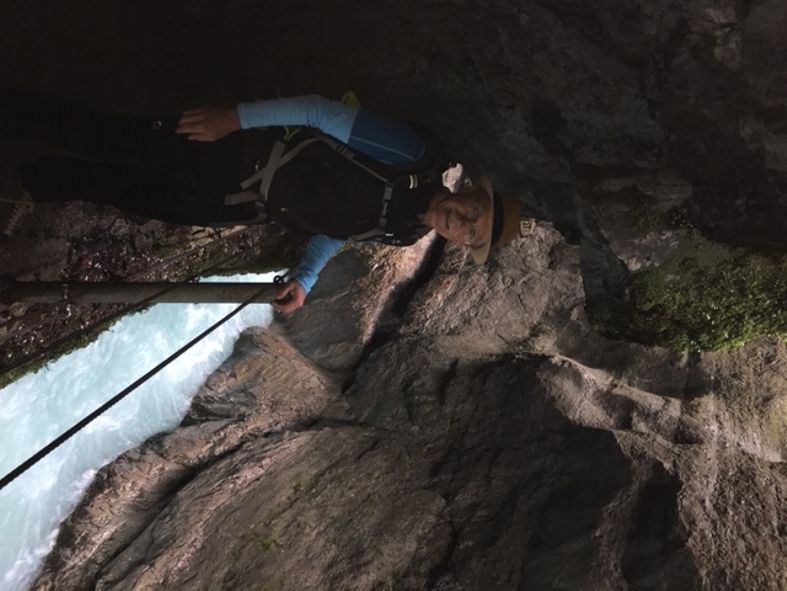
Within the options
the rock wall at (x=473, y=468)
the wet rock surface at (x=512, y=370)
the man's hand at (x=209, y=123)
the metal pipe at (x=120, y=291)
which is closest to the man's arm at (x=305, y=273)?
the metal pipe at (x=120, y=291)

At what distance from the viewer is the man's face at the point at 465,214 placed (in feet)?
11.4

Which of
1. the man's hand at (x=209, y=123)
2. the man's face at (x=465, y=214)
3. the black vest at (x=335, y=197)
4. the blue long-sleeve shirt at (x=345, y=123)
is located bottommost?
the man's face at (x=465, y=214)

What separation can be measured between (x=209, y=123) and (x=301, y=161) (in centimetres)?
51

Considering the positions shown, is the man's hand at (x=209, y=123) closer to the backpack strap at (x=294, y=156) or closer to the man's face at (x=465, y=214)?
the backpack strap at (x=294, y=156)

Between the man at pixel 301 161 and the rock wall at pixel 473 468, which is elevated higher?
the man at pixel 301 161

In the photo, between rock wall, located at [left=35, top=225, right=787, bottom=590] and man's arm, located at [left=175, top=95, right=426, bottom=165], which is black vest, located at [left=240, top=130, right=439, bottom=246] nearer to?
man's arm, located at [left=175, top=95, right=426, bottom=165]

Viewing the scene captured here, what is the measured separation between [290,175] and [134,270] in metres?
3.27

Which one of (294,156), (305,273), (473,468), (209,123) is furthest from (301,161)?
(473,468)

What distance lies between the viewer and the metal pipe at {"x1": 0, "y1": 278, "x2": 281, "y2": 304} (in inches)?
173

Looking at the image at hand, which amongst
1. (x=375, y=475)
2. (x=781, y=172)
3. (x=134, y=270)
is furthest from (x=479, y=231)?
(x=134, y=270)

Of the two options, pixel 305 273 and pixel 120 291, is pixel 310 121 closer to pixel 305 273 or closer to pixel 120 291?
pixel 305 273

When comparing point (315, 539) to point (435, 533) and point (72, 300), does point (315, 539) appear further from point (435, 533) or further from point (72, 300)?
point (72, 300)

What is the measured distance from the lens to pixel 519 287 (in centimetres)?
743

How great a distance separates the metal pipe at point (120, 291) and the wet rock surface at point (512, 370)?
68 centimetres
